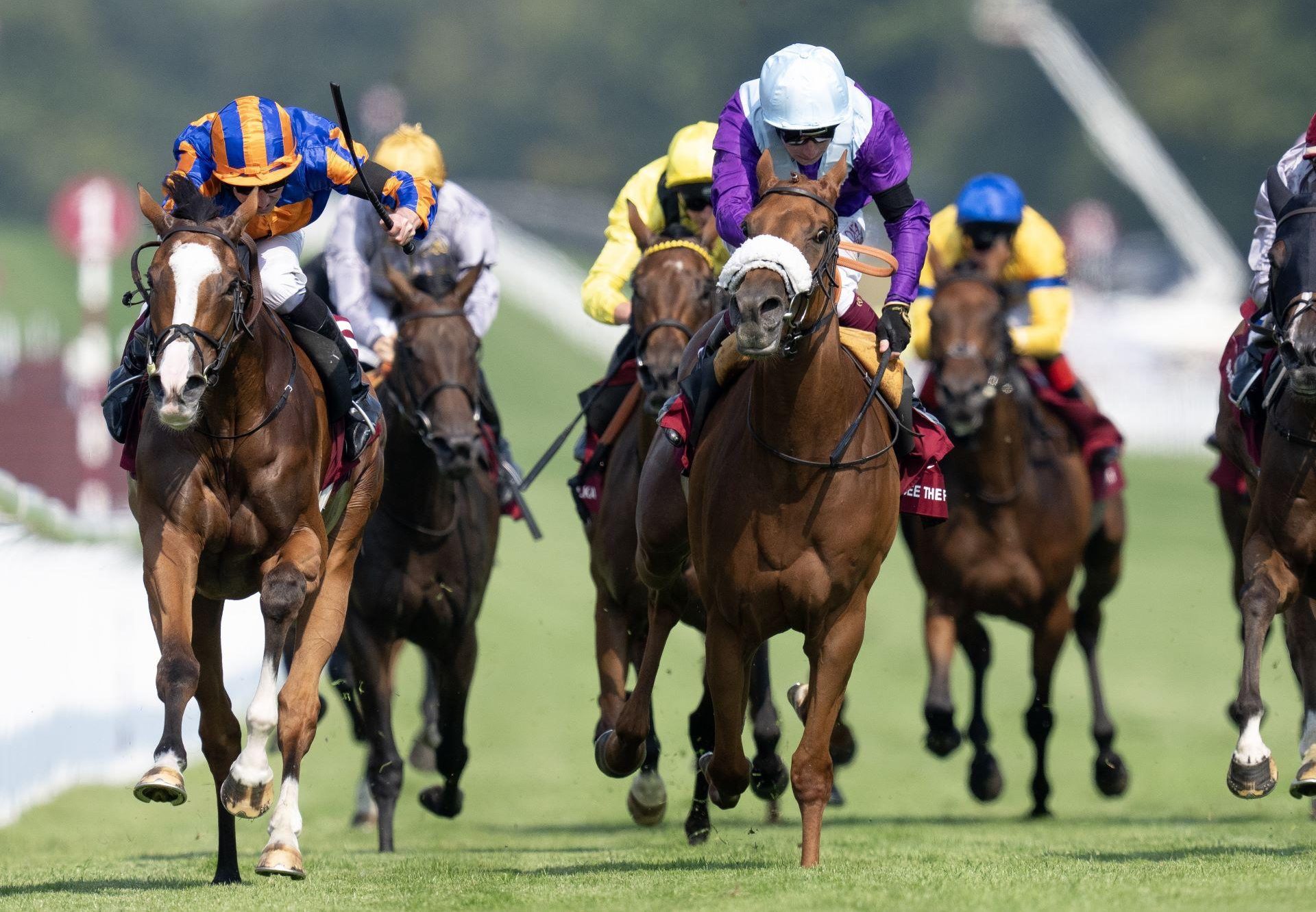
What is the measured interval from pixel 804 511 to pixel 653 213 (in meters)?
3.30

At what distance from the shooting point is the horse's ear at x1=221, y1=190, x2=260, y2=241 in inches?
283

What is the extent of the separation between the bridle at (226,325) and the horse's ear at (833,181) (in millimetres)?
1860

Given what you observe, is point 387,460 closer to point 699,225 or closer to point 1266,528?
point 699,225

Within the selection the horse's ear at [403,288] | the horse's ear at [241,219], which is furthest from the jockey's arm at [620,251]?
the horse's ear at [241,219]

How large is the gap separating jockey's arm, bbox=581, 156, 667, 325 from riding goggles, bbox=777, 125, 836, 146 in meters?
2.30

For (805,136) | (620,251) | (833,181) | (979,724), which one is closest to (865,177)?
(805,136)

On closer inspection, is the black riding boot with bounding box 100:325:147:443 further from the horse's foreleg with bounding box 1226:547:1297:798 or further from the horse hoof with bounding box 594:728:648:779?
the horse's foreleg with bounding box 1226:547:1297:798

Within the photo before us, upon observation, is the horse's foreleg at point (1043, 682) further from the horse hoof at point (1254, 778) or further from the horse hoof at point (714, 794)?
the horse hoof at point (1254, 778)

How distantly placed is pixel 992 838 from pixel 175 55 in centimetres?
7502

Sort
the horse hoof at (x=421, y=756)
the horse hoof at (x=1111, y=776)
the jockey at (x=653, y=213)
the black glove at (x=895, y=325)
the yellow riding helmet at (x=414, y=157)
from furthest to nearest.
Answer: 1. the horse hoof at (x=421, y=756)
2. the horse hoof at (x=1111, y=776)
3. the yellow riding helmet at (x=414, y=157)
4. the jockey at (x=653, y=213)
5. the black glove at (x=895, y=325)

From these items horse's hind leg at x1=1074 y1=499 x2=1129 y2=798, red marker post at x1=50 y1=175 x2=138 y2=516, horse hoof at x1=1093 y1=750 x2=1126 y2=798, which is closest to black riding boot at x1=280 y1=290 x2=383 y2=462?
horse hoof at x1=1093 y1=750 x2=1126 y2=798

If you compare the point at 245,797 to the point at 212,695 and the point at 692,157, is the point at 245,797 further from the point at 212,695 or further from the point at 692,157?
the point at 692,157

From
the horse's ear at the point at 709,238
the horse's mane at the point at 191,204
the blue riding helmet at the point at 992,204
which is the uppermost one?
the blue riding helmet at the point at 992,204

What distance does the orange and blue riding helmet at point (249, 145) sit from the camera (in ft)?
25.3
